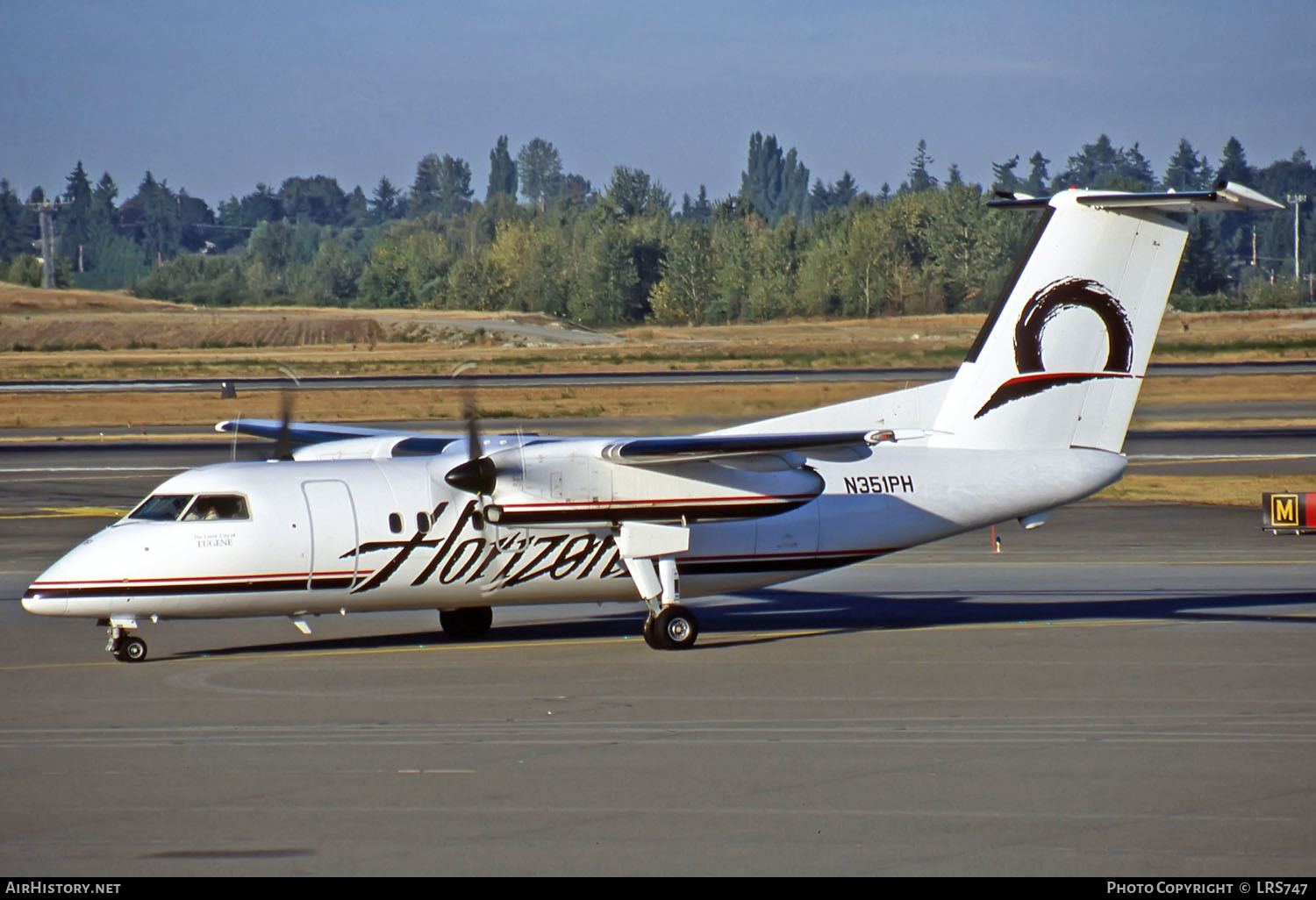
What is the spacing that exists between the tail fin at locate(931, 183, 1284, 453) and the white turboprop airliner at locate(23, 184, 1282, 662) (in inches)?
1.0

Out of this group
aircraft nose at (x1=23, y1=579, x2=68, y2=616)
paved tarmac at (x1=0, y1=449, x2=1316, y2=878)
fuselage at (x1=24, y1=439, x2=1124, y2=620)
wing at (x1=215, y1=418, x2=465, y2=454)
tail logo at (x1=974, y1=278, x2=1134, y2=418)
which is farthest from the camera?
wing at (x1=215, y1=418, x2=465, y2=454)

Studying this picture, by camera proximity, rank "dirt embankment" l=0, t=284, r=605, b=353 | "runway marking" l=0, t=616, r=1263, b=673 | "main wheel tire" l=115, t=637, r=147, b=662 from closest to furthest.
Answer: "main wheel tire" l=115, t=637, r=147, b=662, "runway marking" l=0, t=616, r=1263, b=673, "dirt embankment" l=0, t=284, r=605, b=353

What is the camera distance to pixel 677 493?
17969 mm

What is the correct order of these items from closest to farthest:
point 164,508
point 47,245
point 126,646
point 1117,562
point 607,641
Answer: point 164,508 → point 126,646 → point 607,641 → point 1117,562 → point 47,245

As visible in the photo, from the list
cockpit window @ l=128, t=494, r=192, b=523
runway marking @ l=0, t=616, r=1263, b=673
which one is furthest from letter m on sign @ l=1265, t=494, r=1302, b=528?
cockpit window @ l=128, t=494, r=192, b=523

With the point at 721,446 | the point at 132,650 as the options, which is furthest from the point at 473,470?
the point at 132,650

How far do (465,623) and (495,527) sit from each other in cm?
191

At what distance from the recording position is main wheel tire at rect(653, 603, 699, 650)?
18.0 m

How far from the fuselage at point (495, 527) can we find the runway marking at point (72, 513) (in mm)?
14638

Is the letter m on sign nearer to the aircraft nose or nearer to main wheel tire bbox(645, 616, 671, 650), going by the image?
main wheel tire bbox(645, 616, 671, 650)

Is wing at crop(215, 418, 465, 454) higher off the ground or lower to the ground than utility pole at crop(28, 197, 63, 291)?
lower

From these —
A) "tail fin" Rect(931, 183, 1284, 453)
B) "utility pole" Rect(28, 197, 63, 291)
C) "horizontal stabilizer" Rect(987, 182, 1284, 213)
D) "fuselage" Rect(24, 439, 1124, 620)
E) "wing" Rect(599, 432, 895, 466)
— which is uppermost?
"utility pole" Rect(28, 197, 63, 291)

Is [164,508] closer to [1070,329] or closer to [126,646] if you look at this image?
[126,646]

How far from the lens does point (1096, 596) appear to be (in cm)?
2189
